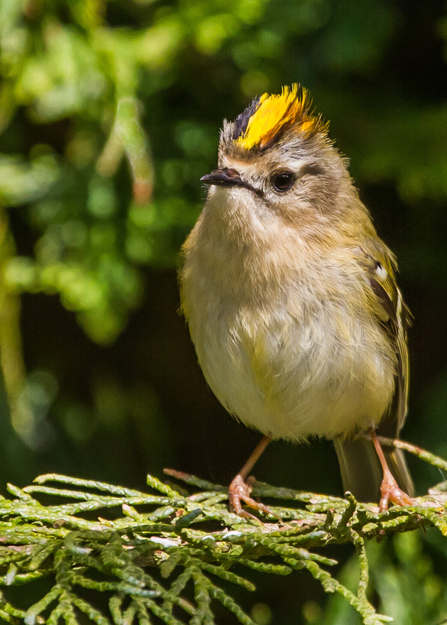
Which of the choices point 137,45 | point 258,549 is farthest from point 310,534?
point 137,45

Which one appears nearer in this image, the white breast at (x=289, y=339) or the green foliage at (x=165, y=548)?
the green foliage at (x=165, y=548)

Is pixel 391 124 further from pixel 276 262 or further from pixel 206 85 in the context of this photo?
pixel 276 262

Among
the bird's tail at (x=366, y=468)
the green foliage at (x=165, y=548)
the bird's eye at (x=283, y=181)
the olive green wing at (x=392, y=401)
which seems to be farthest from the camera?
the bird's tail at (x=366, y=468)

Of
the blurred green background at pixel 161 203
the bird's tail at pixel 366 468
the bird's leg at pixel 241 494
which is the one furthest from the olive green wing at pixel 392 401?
the bird's leg at pixel 241 494

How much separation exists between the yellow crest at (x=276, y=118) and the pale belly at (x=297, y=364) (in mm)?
403

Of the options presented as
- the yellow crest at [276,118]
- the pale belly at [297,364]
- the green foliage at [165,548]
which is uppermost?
the yellow crest at [276,118]

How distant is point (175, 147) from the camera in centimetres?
228

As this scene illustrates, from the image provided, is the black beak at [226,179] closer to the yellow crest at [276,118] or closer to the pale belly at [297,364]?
the yellow crest at [276,118]

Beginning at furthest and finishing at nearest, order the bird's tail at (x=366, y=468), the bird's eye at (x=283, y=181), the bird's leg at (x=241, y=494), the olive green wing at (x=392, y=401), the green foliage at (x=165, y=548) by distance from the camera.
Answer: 1. the bird's tail at (x=366, y=468)
2. the olive green wing at (x=392, y=401)
3. the bird's eye at (x=283, y=181)
4. the bird's leg at (x=241, y=494)
5. the green foliage at (x=165, y=548)

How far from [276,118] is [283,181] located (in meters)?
0.17

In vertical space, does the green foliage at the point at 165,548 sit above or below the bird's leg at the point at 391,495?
above

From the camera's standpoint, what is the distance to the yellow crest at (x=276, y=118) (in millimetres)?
1655

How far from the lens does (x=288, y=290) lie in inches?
62.5

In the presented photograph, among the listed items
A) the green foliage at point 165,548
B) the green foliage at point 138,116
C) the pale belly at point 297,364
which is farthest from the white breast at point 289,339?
the green foliage at point 138,116
